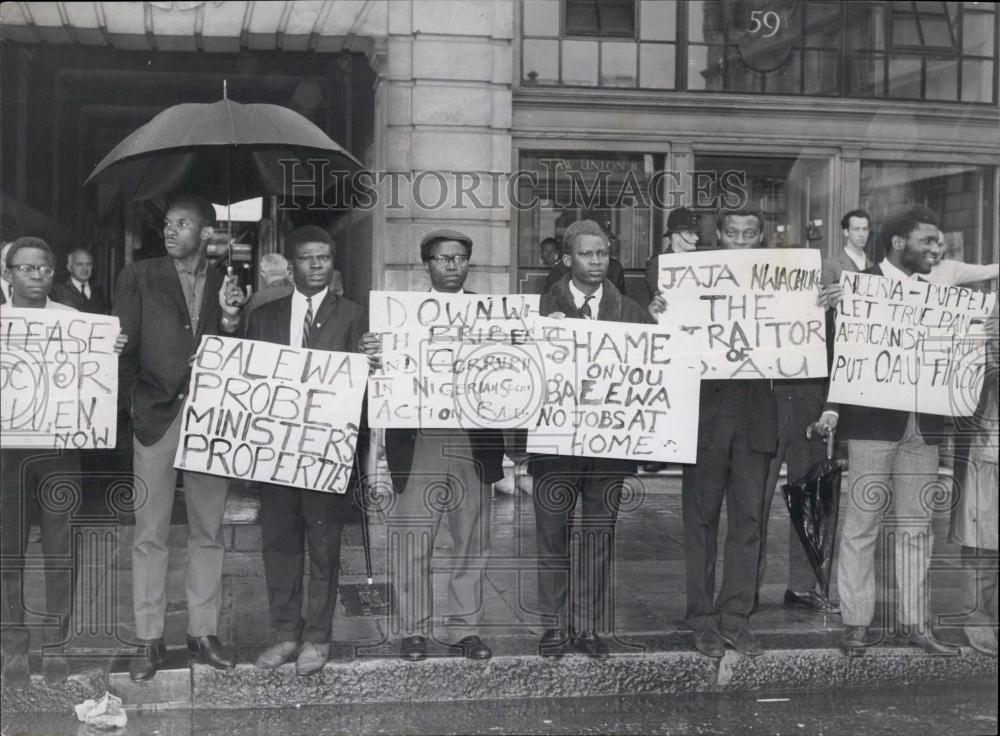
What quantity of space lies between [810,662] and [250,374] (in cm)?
328

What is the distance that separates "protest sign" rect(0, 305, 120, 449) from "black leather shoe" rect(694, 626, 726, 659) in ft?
10.5

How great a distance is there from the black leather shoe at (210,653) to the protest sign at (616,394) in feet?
6.17

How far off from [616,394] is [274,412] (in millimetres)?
1784

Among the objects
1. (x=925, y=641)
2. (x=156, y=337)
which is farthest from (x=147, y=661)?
(x=925, y=641)

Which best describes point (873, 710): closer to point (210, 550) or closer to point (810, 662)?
point (810, 662)

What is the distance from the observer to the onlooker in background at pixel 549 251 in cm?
694

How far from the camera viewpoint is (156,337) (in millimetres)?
5734

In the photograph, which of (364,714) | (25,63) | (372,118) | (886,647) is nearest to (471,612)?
(364,714)

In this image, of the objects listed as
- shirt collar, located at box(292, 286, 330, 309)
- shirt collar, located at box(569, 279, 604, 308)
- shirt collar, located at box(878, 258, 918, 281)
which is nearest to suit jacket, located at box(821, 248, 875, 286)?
shirt collar, located at box(878, 258, 918, 281)

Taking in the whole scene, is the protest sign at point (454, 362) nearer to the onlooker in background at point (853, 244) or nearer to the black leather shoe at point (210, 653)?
the black leather shoe at point (210, 653)

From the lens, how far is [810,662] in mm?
6121

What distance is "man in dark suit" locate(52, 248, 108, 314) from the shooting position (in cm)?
619

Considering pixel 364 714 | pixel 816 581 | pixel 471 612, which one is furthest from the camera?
pixel 816 581

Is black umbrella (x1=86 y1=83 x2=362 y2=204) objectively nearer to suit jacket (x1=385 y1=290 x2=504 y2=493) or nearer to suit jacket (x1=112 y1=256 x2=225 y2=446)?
suit jacket (x1=112 y1=256 x2=225 y2=446)
